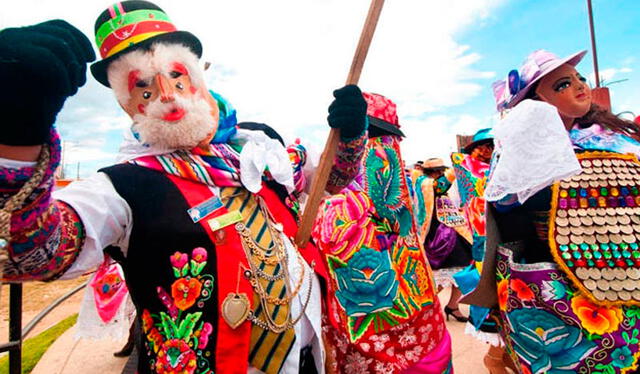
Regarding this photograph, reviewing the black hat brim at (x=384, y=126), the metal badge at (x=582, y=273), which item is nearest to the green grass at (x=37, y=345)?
the black hat brim at (x=384, y=126)

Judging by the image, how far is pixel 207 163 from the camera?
1320 mm

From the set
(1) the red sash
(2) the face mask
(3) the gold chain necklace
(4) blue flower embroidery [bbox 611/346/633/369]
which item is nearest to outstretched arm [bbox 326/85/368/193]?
(3) the gold chain necklace

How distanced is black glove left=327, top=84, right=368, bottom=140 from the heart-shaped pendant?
2.15 feet

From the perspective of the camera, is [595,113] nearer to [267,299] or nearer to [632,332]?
[632,332]

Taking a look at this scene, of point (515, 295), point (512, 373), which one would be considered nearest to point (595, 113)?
point (515, 295)

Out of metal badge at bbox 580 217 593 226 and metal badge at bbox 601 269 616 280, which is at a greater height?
metal badge at bbox 580 217 593 226

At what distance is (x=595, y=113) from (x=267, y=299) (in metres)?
2.03

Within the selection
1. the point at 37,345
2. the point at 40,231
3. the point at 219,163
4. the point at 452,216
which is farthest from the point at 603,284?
the point at 37,345

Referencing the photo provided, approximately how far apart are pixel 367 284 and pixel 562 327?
932 millimetres

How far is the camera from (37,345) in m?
4.01

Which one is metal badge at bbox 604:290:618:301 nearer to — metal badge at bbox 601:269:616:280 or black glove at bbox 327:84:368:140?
metal badge at bbox 601:269:616:280

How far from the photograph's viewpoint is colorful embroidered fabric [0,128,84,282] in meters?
0.79

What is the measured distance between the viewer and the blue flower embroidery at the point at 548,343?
1.70 meters

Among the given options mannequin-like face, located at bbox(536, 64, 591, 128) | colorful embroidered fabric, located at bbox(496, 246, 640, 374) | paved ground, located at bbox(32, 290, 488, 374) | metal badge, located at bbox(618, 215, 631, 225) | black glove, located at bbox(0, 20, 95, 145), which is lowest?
paved ground, located at bbox(32, 290, 488, 374)
